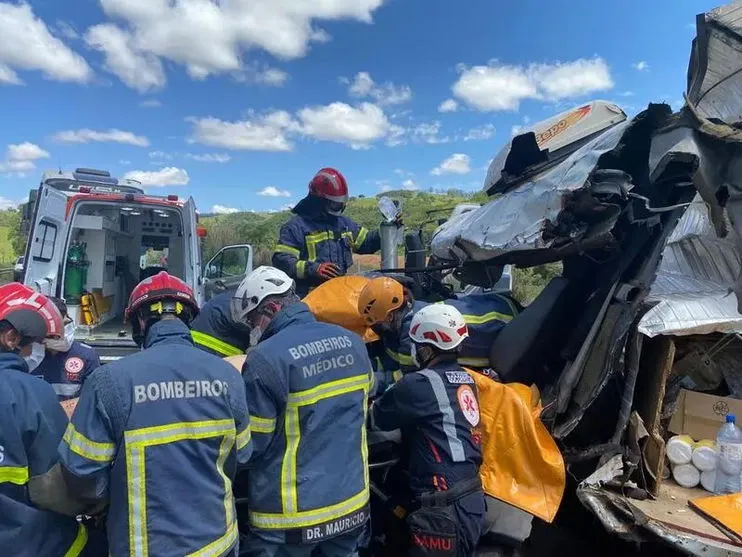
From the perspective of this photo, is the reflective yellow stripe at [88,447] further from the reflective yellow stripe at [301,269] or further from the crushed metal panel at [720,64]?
the crushed metal panel at [720,64]

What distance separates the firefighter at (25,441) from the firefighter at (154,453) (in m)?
0.08

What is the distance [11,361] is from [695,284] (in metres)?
3.26

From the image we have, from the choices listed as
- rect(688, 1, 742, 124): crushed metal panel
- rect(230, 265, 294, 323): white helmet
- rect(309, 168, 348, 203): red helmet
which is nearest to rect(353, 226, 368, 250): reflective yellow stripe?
rect(309, 168, 348, 203): red helmet

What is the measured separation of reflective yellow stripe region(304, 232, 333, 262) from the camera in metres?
4.90

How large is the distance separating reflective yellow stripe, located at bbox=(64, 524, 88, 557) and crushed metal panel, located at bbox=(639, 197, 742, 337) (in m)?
2.55

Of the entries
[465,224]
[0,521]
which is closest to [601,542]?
[465,224]

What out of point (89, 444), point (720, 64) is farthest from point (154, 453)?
point (720, 64)

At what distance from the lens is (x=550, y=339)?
11.8 ft

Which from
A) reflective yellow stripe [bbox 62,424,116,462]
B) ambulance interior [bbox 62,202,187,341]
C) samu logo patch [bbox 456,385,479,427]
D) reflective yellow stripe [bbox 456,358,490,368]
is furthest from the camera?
ambulance interior [bbox 62,202,187,341]

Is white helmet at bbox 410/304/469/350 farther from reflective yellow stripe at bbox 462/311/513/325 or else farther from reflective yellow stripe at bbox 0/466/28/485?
reflective yellow stripe at bbox 0/466/28/485

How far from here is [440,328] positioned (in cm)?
297

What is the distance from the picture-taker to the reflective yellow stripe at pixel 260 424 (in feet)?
7.57

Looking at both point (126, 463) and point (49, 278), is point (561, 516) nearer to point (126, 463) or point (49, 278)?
point (126, 463)

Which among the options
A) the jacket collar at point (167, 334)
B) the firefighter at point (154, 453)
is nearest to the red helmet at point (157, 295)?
the jacket collar at point (167, 334)
